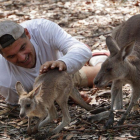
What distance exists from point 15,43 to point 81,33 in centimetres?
300

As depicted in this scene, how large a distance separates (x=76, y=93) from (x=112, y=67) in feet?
2.11

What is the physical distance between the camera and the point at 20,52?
3512 mm

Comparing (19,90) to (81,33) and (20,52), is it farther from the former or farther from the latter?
(81,33)

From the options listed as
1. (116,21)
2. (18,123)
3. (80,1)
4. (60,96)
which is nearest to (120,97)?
(60,96)

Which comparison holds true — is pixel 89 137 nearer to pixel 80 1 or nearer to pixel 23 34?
pixel 23 34

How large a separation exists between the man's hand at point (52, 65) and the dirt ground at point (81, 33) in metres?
0.63

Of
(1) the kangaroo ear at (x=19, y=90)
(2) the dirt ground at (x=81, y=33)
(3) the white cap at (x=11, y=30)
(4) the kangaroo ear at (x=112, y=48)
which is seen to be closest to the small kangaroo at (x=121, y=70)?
(4) the kangaroo ear at (x=112, y=48)

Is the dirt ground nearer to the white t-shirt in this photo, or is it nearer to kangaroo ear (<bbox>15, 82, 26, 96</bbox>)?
the white t-shirt

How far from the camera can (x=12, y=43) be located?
344cm

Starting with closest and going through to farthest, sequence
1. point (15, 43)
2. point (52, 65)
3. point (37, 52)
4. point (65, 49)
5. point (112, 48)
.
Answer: point (52, 65), point (112, 48), point (15, 43), point (65, 49), point (37, 52)

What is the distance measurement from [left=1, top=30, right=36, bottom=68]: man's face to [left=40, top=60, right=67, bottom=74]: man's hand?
39cm

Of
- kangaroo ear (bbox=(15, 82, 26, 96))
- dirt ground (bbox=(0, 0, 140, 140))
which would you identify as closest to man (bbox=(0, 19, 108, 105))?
kangaroo ear (bbox=(15, 82, 26, 96))

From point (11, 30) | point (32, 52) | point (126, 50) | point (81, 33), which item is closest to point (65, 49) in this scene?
point (32, 52)

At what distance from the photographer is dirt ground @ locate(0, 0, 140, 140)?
3227mm
